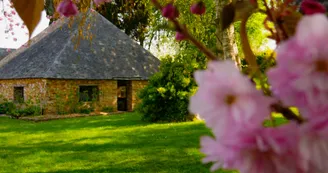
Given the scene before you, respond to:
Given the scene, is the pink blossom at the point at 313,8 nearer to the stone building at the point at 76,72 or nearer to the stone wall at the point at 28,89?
the stone building at the point at 76,72

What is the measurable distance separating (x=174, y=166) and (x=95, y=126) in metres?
5.52

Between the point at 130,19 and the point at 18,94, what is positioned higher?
the point at 130,19

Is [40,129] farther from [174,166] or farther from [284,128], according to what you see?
[284,128]

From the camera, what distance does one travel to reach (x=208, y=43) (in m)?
17.3

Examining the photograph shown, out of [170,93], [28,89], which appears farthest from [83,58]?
[170,93]

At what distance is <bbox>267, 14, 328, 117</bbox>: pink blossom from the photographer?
217mm

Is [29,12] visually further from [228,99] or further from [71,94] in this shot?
[71,94]

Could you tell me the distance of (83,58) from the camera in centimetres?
1667

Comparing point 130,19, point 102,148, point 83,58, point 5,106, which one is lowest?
point 102,148

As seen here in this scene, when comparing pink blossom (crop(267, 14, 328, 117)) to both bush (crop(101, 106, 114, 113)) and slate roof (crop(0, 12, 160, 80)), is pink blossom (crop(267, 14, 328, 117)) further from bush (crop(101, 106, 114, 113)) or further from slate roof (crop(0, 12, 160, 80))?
bush (crop(101, 106, 114, 113))

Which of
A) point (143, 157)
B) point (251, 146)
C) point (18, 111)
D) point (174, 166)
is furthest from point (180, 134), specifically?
point (251, 146)

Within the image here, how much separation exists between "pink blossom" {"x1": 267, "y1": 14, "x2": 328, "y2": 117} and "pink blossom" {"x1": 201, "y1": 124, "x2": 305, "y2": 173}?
22 mm

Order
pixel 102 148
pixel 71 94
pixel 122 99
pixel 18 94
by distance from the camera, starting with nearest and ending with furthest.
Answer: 1. pixel 102 148
2. pixel 71 94
3. pixel 18 94
4. pixel 122 99

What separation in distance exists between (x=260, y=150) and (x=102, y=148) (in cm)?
770
